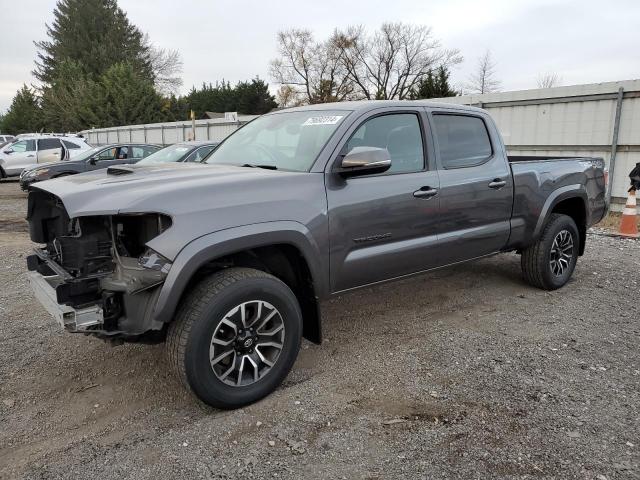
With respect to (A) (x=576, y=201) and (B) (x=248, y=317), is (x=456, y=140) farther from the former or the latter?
(B) (x=248, y=317)

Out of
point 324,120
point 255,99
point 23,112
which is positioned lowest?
point 324,120

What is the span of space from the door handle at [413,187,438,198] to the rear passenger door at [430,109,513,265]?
3.4 inches

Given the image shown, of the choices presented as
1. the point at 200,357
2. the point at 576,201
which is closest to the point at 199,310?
the point at 200,357

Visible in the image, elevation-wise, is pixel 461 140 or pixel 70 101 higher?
pixel 70 101

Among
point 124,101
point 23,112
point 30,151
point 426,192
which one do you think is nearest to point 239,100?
point 124,101

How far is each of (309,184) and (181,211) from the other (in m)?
0.87

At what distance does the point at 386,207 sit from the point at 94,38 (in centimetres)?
6005

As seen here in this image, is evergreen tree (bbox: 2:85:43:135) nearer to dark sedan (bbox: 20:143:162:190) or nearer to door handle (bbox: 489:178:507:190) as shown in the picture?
dark sedan (bbox: 20:143:162:190)

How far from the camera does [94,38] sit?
53.8 meters

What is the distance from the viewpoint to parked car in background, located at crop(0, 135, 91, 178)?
56.6ft

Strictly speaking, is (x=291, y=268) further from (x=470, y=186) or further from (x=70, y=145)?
(x=70, y=145)

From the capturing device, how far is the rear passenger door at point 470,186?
399 cm

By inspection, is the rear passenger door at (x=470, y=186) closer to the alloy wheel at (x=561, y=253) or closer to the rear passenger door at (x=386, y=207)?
the rear passenger door at (x=386, y=207)

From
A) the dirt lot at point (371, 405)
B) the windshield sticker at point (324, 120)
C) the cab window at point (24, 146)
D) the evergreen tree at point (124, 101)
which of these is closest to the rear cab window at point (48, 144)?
the cab window at point (24, 146)
